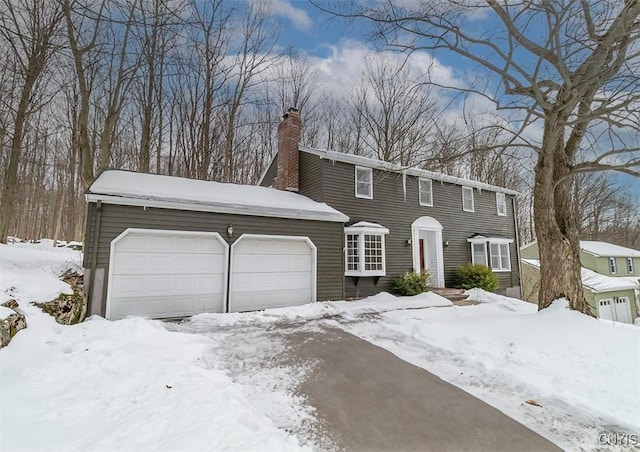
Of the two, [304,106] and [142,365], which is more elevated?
[304,106]

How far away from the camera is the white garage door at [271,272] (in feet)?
29.1

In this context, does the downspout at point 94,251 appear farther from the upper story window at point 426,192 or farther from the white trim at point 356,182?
the upper story window at point 426,192

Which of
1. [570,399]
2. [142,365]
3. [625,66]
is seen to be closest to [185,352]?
[142,365]

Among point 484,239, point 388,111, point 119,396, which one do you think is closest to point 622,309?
point 484,239

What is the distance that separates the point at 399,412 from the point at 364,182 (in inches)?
408

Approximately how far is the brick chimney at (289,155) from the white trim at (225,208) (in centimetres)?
310

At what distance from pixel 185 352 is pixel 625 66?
944 cm

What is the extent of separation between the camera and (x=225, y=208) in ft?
28.4

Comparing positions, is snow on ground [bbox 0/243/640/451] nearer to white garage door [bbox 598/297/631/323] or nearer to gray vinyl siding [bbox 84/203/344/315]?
gray vinyl siding [bbox 84/203/344/315]

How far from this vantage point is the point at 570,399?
3.59 metres

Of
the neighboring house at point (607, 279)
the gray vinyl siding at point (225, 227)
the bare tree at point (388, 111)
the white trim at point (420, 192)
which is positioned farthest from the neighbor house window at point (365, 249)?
the neighboring house at point (607, 279)

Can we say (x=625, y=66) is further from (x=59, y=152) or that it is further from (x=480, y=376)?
(x=59, y=152)

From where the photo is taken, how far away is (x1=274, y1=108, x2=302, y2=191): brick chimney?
12.9 metres

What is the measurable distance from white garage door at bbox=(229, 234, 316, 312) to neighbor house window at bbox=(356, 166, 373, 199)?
3958mm
